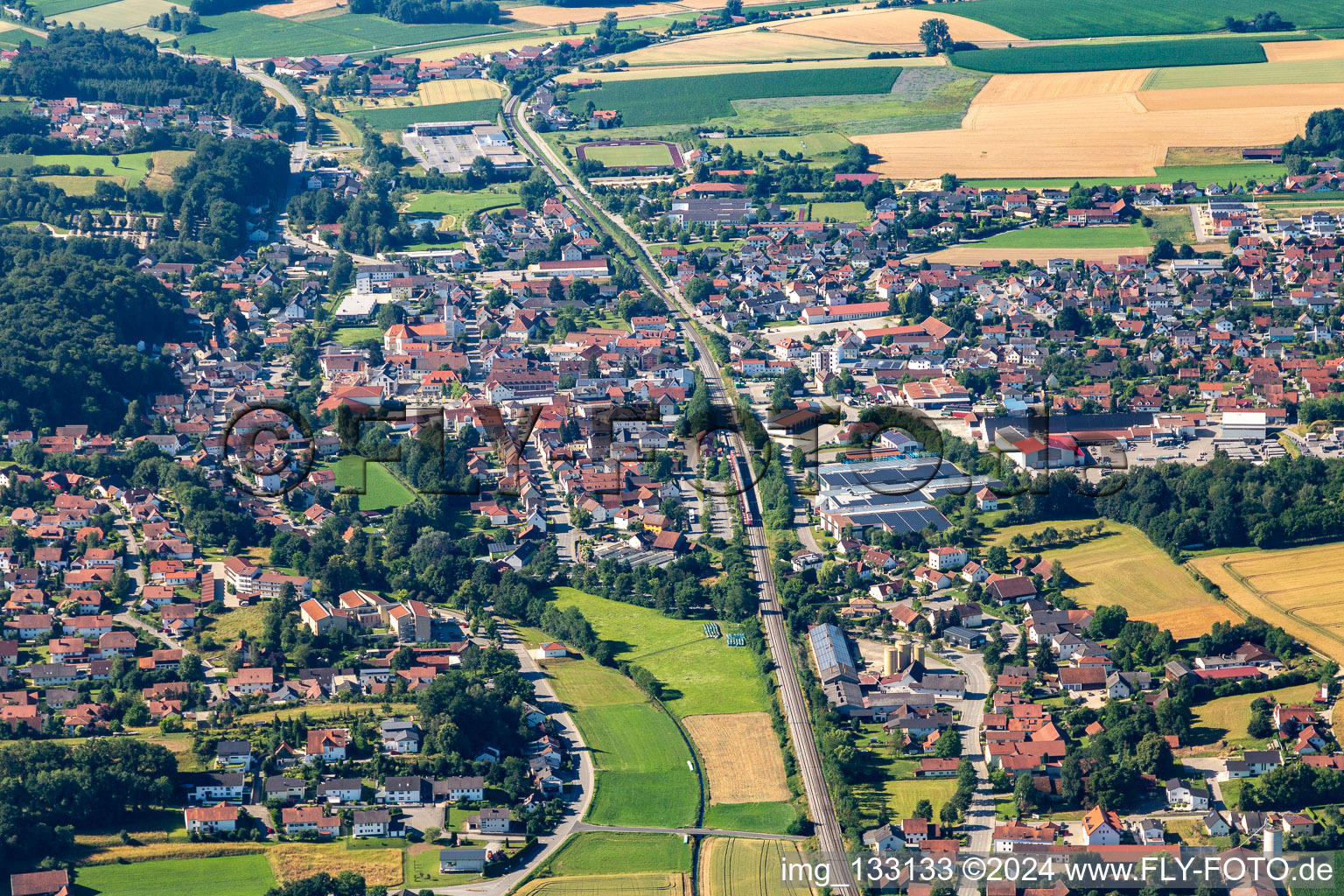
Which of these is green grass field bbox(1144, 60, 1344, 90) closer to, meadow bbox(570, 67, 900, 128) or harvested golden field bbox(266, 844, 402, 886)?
meadow bbox(570, 67, 900, 128)

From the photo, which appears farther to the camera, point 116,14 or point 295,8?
point 295,8

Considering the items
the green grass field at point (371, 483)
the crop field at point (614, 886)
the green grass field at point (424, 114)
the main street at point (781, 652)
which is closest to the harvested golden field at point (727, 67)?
the green grass field at point (424, 114)

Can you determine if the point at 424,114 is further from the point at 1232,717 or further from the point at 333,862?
the point at 333,862

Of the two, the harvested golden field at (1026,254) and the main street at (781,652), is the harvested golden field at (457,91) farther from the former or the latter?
the harvested golden field at (1026,254)

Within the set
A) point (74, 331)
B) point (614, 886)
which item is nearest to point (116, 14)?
point (74, 331)

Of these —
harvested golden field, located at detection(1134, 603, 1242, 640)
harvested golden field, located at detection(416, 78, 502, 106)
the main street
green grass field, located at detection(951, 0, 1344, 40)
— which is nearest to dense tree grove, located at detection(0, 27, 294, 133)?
harvested golden field, located at detection(416, 78, 502, 106)

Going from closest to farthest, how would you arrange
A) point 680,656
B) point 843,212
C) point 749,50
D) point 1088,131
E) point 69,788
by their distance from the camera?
point 69,788
point 680,656
point 843,212
point 1088,131
point 749,50
